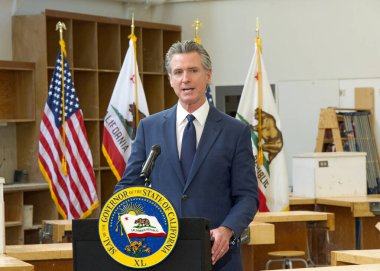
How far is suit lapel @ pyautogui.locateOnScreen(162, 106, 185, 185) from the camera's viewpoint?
283cm

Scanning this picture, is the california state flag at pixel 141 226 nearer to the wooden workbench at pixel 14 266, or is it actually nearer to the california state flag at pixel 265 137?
the wooden workbench at pixel 14 266

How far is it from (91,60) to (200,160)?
6829 mm

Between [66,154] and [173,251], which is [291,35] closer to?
[66,154]

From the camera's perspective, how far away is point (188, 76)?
2.76 m

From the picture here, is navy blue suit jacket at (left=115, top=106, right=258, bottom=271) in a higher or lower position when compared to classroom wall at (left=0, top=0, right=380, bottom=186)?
lower

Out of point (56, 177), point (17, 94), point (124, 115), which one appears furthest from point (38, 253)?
point (17, 94)

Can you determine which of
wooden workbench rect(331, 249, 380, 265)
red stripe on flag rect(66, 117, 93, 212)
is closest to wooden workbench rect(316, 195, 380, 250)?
red stripe on flag rect(66, 117, 93, 212)

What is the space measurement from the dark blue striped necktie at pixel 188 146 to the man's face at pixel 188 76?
0.10m

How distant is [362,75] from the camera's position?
9.73 meters

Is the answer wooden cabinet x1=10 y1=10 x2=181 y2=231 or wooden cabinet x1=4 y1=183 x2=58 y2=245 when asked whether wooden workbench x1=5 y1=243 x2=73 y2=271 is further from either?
wooden cabinet x1=10 y1=10 x2=181 y2=231

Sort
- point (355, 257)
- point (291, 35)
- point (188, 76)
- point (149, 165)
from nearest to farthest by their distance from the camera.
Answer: point (149, 165)
point (188, 76)
point (355, 257)
point (291, 35)

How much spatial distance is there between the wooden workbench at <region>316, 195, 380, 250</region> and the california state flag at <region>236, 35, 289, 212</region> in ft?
1.87

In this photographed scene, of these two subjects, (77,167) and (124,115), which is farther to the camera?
(124,115)

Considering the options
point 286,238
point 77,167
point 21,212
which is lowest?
point 286,238
